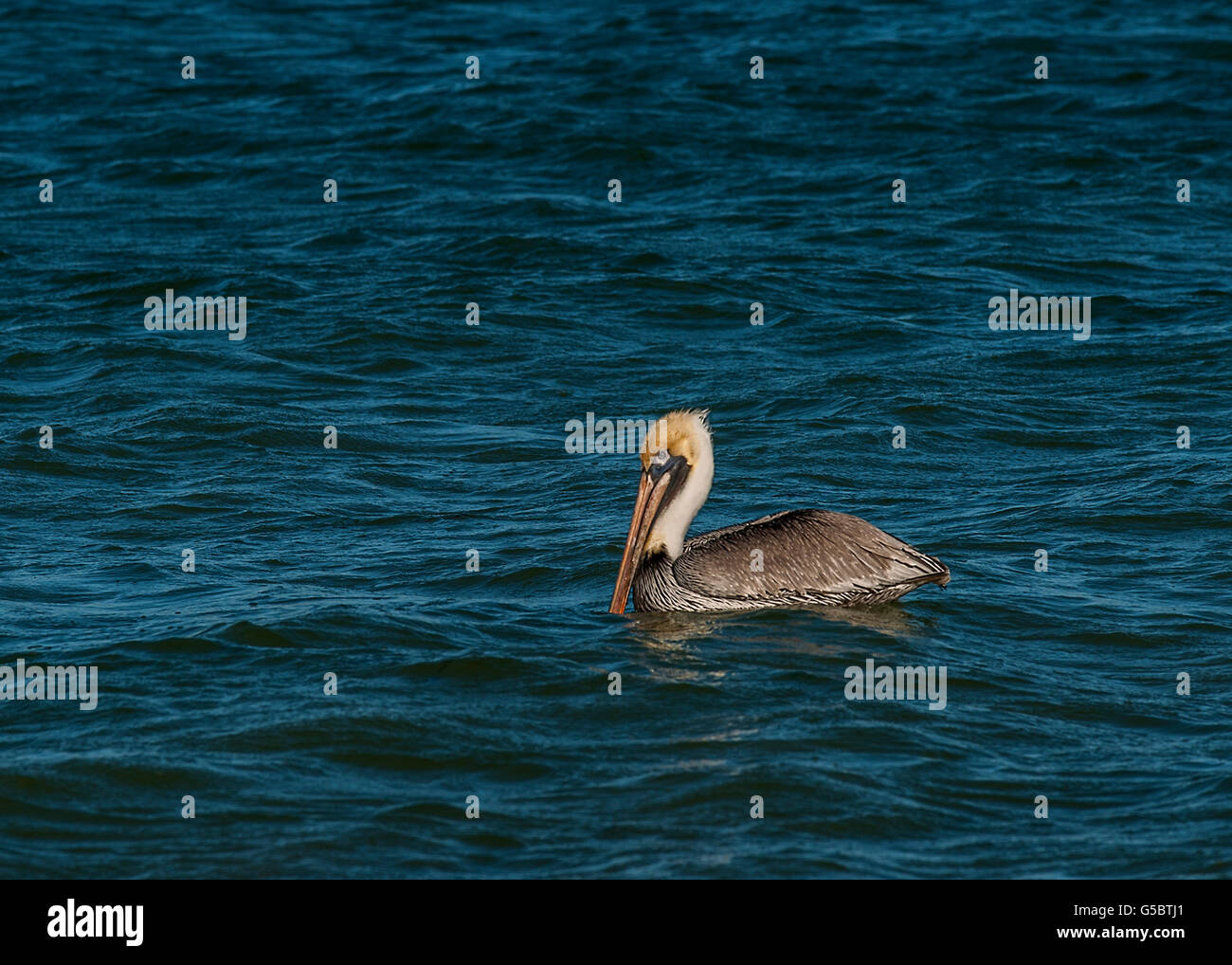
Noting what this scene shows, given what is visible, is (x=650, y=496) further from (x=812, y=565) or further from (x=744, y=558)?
(x=812, y=565)

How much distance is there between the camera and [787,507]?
33.1 ft

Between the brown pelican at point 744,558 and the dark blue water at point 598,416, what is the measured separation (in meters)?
0.17

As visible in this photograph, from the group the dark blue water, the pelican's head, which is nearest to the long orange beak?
the pelican's head

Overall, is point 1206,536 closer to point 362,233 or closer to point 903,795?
point 903,795

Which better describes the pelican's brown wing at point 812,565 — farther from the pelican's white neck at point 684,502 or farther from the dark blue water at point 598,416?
the pelican's white neck at point 684,502

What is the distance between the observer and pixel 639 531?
28.5 feet

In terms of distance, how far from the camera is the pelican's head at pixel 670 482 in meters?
8.70

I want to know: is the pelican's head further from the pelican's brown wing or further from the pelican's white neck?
the pelican's brown wing

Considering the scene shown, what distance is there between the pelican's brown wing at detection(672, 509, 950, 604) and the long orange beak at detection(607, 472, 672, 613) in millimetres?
255

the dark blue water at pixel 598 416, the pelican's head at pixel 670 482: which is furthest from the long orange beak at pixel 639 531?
the dark blue water at pixel 598 416

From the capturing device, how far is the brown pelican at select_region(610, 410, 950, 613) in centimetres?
828
